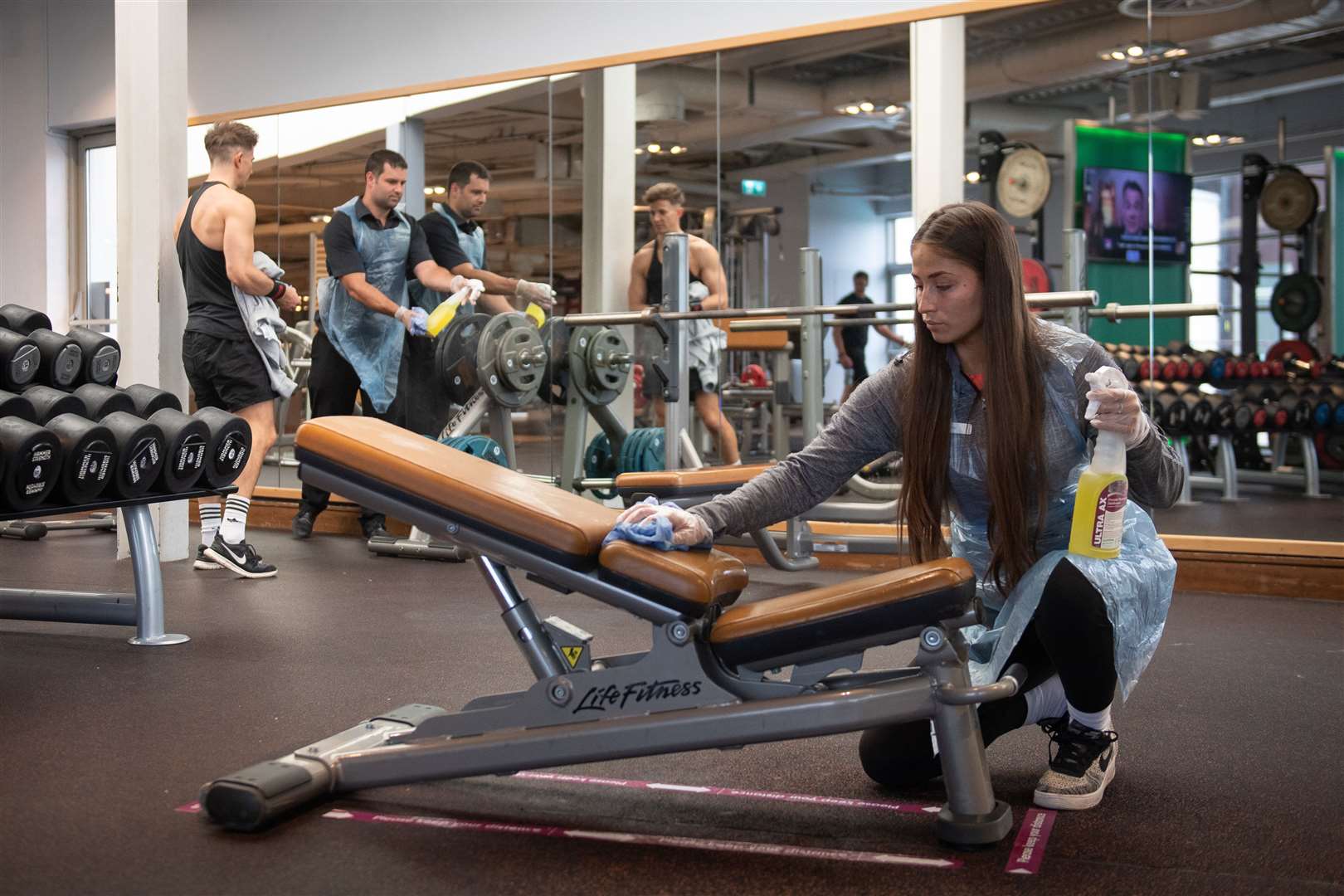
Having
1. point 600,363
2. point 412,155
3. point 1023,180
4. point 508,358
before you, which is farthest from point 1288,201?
point 412,155

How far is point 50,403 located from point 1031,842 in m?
2.62

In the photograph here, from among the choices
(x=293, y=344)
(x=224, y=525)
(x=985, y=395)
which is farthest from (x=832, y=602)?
(x=293, y=344)

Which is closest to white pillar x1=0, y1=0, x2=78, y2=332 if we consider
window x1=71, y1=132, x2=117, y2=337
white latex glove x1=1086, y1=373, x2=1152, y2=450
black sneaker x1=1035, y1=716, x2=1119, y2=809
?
window x1=71, y1=132, x2=117, y2=337

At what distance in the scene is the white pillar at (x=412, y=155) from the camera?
612cm

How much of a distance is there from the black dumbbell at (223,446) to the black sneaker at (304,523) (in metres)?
2.12

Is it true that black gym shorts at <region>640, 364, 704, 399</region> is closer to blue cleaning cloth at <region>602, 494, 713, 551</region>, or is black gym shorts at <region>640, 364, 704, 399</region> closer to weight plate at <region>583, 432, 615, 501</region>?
weight plate at <region>583, 432, 615, 501</region>

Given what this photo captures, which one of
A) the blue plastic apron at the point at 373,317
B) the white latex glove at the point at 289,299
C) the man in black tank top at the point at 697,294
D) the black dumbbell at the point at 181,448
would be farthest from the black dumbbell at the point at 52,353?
the man in black tank top at the point at 697,294

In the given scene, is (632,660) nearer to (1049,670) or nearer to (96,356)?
(1049,670)

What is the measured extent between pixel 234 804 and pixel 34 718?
0.94 m

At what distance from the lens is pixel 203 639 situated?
3346mm

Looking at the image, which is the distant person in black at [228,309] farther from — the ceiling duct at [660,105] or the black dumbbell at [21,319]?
the ceiling duct at [660,105]

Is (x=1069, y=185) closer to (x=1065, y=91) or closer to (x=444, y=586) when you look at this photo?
(x=1065, y=91)

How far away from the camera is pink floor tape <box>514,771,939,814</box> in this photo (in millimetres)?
1989

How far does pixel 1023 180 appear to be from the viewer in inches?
203
